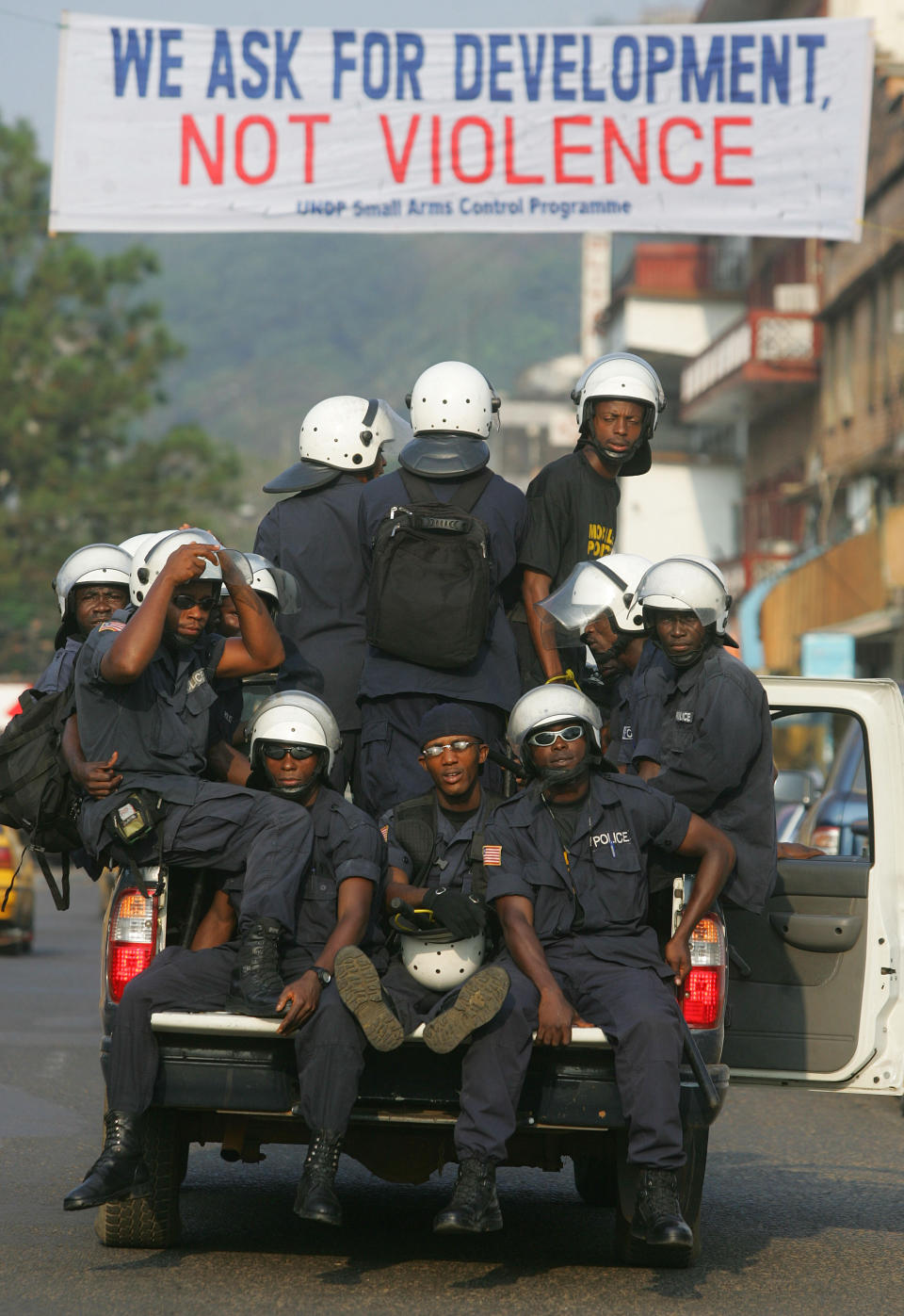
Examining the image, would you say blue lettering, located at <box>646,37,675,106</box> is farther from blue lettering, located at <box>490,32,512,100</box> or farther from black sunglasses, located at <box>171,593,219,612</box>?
black sunglasses, located at <box>171,593,219,612</box>

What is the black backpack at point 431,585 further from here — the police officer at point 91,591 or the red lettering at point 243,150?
the red lettering at point 243,150

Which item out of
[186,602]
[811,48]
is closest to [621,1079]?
[186,602]

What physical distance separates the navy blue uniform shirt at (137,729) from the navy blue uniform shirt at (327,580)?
3.12 ft

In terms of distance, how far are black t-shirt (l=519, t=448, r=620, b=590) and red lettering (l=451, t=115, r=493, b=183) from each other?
645 centimetres

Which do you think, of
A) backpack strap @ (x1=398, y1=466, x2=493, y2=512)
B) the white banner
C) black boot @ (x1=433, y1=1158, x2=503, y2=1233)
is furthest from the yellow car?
black boot @ (x1=433, y1=1158, x2=503, y2=1233)

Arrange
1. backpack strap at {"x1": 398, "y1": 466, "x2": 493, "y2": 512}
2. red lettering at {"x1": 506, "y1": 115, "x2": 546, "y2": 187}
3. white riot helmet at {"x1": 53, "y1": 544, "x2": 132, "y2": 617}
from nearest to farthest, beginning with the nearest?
backpack strap at {"x1": 398, "y1": 466, "x2": 493, "y2": 512}, white riot helmet at {"x1": 53, "y1": 544, "x2": 132, "y2": 617}, red lettering at {"x1": 506, "y1": 115, "x2": 546, "y2": 187}

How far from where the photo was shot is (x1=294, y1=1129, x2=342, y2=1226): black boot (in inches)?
236

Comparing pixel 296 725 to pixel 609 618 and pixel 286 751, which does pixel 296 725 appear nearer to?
pixel 286 751

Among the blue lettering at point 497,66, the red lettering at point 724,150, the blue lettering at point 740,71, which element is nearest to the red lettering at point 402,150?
the blue lettering at point 497,66

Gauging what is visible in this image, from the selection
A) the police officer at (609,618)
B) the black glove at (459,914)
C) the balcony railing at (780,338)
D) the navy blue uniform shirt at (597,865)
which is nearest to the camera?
the black glove at (459,914)

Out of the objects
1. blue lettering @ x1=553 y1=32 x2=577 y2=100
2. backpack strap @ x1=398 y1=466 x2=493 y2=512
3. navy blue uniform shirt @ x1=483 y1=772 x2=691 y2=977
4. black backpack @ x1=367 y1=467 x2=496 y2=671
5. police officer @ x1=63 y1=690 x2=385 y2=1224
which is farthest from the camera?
blue lettering @ x1=553 y1=32 x2=577 y2=100

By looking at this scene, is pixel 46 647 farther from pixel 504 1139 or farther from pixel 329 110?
pixel 504 1139

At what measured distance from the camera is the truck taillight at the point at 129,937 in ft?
21.1

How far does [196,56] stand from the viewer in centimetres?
1405
